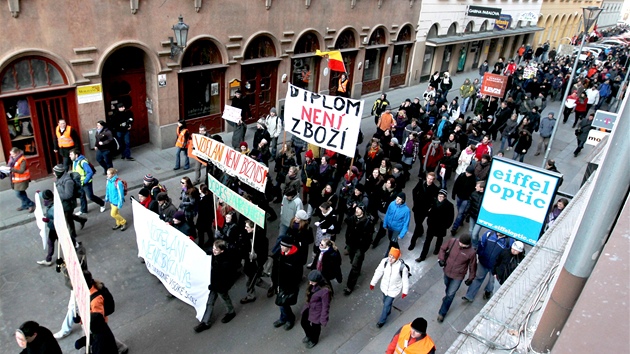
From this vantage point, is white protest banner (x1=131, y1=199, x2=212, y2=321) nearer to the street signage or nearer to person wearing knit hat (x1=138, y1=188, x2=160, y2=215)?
person wearing knit hat (x1=138, y1=188, x2=160, y2=215)

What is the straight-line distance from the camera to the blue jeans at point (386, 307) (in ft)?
24.7

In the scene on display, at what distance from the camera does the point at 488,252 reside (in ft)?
25.9

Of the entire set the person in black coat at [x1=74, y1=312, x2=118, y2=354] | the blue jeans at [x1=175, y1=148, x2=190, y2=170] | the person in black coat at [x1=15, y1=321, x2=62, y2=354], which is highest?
the person in black coat at [x1=15, y1=321, x2=62, y2=354]

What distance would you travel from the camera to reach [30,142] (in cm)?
1183

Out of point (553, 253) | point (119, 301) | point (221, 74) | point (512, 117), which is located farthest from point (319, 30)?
→ point (553, 253)

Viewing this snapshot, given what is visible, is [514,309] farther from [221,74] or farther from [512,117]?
[221,74]

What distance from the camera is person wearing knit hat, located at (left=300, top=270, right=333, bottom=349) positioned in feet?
21.9

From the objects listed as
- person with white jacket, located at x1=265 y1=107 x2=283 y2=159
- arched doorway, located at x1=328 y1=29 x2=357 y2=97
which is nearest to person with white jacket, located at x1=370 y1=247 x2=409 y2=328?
person with white jacket, located at x1=265 y1=107 x2=283 y2=159

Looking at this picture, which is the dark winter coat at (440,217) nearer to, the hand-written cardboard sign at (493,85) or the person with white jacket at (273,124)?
the person with white jacket at (273,124)

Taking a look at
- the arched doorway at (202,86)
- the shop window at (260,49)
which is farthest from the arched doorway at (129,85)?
the shop window at (260,49)

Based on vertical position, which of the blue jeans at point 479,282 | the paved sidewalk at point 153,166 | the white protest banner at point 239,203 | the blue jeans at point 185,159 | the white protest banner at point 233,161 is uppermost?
the white protest banner at point 233,161

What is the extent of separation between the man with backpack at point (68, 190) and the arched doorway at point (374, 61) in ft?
50.5

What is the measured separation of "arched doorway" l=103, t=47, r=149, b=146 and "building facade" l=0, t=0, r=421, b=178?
0.03m

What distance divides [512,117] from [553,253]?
10586mm
